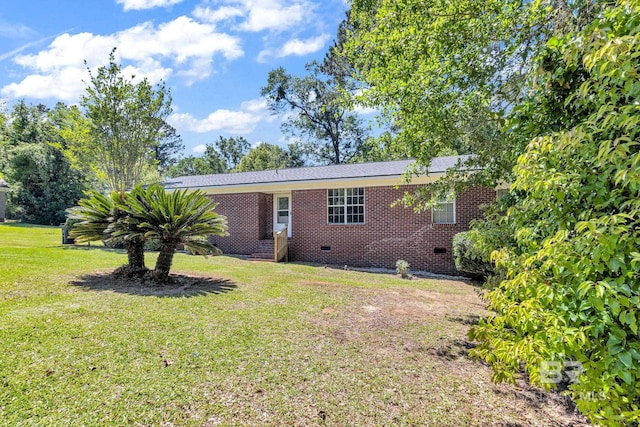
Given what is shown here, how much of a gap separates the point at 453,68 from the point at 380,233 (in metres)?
8.03

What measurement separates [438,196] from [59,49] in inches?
753

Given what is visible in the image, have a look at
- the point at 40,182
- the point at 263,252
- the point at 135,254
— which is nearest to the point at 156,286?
the point at 135,254

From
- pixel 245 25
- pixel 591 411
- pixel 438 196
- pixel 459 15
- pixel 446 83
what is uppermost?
pixel 245 25

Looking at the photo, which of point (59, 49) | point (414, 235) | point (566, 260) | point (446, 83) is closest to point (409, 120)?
point (446, 83)

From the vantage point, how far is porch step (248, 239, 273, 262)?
13.6 meters

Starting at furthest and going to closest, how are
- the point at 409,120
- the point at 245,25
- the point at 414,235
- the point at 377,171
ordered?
the point at 377,171 → the point at 414,235 → the point at 245,25 → the point at 409,120

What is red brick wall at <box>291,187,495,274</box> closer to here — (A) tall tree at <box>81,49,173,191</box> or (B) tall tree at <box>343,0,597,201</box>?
(B) tall tree at <box>343,0,597,201</box>

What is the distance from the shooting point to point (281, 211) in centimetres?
1502

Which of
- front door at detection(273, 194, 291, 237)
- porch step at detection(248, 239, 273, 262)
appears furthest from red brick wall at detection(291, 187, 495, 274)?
A: porch step at detection(248, 239, 273, 262)

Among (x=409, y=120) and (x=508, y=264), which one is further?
(x=409, y=120)

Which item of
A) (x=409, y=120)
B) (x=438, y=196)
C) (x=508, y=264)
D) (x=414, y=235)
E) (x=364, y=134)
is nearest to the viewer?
(x=508, y=264)

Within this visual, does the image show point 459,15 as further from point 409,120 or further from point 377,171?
point 377,171

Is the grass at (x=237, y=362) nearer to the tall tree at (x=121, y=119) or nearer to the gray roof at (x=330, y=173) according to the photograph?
the gray roof at (x=330, y=173)

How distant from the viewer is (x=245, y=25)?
36.2 ft
